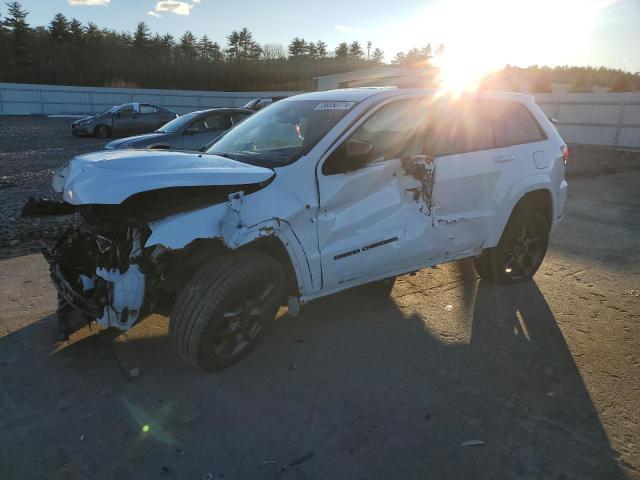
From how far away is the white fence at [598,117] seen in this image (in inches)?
797

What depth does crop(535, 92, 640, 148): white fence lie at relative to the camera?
20.2m

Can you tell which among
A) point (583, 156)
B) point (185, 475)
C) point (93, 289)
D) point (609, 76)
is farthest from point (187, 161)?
point (609, 76)

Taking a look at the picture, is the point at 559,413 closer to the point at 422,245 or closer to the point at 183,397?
the point at 422,245

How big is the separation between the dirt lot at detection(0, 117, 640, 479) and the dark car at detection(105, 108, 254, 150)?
6.18 m

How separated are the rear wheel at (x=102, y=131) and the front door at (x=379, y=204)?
19755 millimetres

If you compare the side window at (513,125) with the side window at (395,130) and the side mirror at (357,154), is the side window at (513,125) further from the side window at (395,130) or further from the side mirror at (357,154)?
the side mirror at (357,154)

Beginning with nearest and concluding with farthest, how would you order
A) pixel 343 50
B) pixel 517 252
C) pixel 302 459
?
pixel 302 459
pixel 517 252
pixel 343 50

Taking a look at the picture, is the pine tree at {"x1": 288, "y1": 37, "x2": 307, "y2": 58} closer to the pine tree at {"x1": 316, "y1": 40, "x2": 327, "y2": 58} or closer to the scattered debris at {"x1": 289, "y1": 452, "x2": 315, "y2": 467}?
the pine tree at {"x1": 316, "y1": 40, "x2": 327, "y2": 58}

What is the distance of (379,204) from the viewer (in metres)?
3.78

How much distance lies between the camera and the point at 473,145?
4.44m

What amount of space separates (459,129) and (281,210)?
1973mm

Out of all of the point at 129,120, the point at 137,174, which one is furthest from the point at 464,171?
the point at 129,120

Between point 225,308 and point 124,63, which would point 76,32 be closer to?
point 124,63

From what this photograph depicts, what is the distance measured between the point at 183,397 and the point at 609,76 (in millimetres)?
65863
